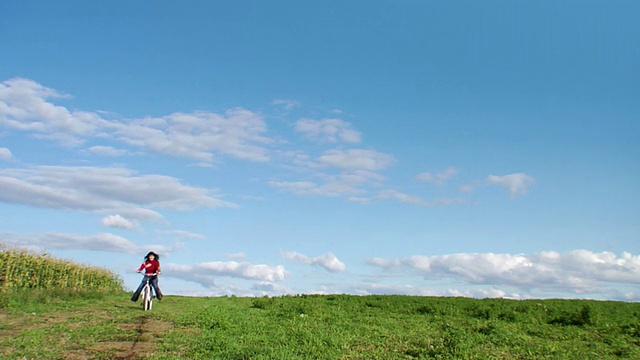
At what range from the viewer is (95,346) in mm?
14484

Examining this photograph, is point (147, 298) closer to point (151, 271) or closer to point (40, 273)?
point (151, 271)

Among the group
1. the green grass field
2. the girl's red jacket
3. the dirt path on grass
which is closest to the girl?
the girl's red jacket

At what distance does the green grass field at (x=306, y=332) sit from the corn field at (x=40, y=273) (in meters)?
4.96

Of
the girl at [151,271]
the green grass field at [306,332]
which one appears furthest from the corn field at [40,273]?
the girl at [151,271]

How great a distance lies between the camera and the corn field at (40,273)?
30.9m

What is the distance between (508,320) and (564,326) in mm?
2465

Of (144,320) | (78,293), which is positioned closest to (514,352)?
(144,320)

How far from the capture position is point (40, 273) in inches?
1359

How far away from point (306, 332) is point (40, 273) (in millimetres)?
26026

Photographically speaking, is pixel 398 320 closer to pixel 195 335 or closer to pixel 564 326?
pixel 564 326

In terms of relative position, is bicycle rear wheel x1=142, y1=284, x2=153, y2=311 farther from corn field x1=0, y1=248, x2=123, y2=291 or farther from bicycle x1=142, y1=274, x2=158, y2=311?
corn field x1=0, y1=248, x2=123, y2=291

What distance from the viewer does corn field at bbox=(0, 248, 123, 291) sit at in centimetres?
3094

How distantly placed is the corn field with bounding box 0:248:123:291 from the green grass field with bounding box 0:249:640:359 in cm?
496

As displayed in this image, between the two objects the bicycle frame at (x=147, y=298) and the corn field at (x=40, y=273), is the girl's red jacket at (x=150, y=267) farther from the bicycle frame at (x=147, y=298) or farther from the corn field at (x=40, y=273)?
the corn field at (x=40, y=273)
